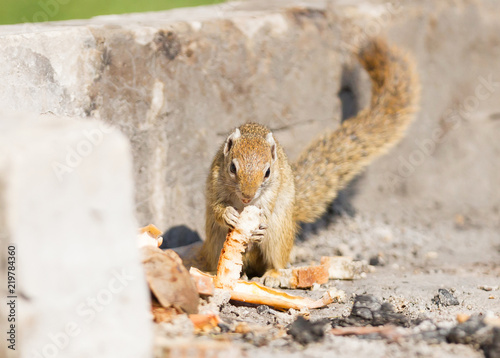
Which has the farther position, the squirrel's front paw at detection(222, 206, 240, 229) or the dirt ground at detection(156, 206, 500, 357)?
the squirrel's front paw at detection(222, 206, 240, 229)

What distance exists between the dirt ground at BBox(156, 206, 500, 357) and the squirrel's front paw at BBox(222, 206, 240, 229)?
0.46 m

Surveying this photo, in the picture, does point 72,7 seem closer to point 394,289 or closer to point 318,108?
point 318,108

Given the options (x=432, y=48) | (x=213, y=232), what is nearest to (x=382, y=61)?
(x=432, y=48)

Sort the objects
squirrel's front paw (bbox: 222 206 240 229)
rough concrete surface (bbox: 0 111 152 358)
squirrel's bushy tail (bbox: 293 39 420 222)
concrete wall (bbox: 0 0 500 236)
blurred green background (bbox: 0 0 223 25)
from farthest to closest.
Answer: blurred green background (bbox: 0 0 223 25), squirrel's bushy tail (bbox: 293 39 420 222), concrete wall (bbox: 0 0 500 236), squirrel's front paw (bbox: 222 206 240 229), rough concrete surface (bbox: 0 111 152 358)

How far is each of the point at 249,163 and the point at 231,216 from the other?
33 cm

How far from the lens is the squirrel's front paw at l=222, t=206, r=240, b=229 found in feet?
12.2

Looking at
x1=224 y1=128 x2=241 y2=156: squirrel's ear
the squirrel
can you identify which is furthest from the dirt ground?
x1=224 y1=128 x2=241 y2=156: squirrel's ear

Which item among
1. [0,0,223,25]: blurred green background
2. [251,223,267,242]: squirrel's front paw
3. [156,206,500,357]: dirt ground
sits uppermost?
[0,0,223,25]: blurred green background

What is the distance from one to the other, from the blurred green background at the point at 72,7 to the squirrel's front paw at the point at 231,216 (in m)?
3.22

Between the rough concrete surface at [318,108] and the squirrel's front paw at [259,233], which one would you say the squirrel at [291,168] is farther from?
the rough concrete surface at [318,108]

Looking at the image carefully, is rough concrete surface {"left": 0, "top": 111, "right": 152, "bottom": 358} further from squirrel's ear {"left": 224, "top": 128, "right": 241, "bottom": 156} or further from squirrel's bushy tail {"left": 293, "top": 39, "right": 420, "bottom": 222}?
squirrel's bushy tail {"left": 293, "top": 39, "right": 420, "bottom": 222}

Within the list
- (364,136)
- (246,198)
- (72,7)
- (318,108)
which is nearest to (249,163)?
(246,198)

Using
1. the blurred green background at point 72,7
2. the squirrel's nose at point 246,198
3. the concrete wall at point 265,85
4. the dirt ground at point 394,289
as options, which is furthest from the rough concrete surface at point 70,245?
the blurred green background at point 72,7

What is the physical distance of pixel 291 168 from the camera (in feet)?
14.7
